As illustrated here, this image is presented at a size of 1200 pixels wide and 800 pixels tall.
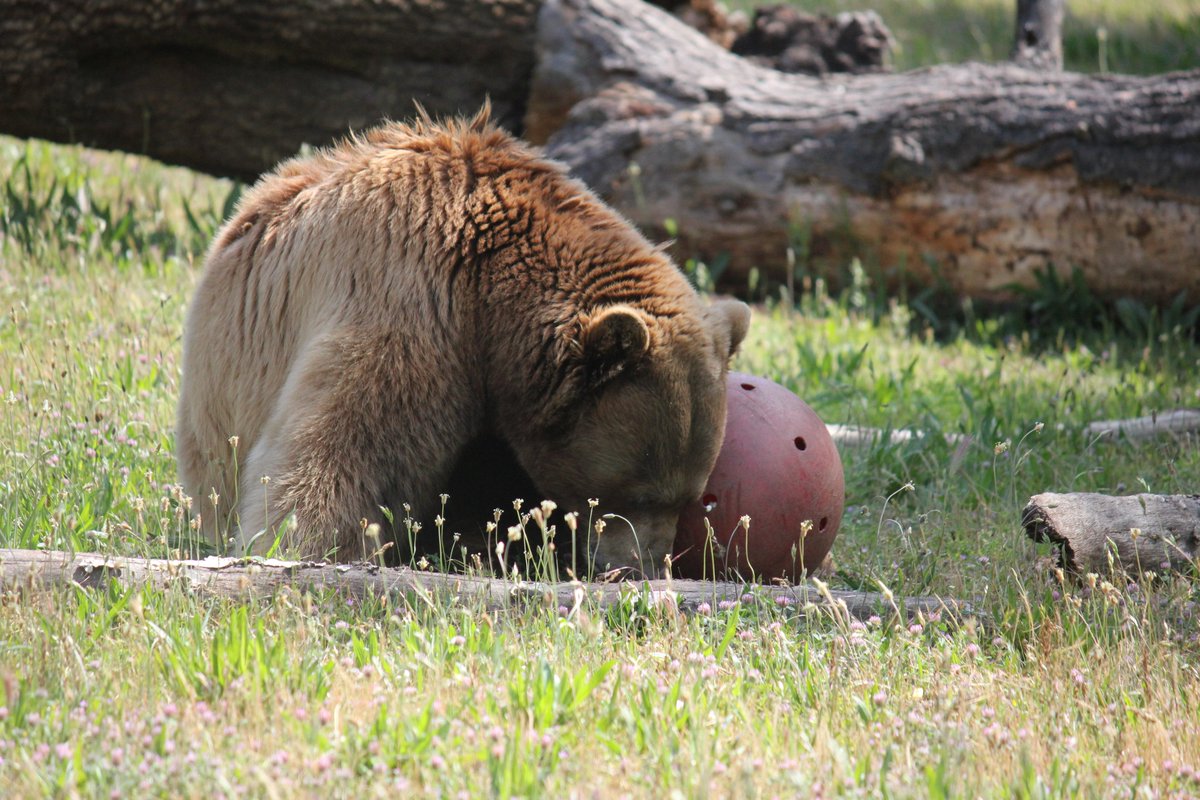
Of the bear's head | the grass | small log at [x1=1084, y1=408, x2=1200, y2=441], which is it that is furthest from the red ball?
small log at [x1=1084, y1=408, x2=1200, y2=441]

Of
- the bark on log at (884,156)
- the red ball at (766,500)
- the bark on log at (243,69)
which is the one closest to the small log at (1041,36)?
the bark on log at (884,156)

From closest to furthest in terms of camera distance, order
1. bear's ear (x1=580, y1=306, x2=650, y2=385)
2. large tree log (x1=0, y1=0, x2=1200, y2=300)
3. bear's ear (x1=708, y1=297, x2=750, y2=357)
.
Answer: bear's ear (x1=580, y1=306, x2=650, y2=385) < bear's ear (x1=708, y1=297, x2=750, y2=357) < large tree log (x1=0, y1=0, x2=1200, y2=300)

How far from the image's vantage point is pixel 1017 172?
9273 millimetres

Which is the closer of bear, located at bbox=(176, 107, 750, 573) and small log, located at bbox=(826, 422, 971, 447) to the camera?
bear, located at bbox=(176, 107, 750, 573)

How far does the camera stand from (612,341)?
4.54 meters

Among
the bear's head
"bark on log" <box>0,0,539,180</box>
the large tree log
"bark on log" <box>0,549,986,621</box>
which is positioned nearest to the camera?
"bark on log" <box>0,549,986,621</box>

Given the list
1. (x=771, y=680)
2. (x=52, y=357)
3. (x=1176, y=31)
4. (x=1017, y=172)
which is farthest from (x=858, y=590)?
(x=1176, y=31)

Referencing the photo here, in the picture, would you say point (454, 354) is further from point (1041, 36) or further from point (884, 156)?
point (1041, 36)

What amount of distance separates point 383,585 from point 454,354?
1.06 m

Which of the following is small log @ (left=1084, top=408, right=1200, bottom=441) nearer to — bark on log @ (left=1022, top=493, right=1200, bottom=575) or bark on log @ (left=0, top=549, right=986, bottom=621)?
bark on log @ (left=1022, top=493, right=1200, bottom=575)

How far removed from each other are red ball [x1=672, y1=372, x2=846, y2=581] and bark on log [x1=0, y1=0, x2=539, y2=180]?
5.00 meters

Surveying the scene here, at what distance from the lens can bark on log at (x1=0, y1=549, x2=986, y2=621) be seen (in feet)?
12.3

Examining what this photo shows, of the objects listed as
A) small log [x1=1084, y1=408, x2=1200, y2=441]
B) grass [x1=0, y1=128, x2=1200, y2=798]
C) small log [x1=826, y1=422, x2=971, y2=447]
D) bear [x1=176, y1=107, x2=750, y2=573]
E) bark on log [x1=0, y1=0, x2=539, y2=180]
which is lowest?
small log [x1=826, y1=422, x2=971, y2=447]

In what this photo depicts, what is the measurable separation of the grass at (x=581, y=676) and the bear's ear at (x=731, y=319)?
1072mm
